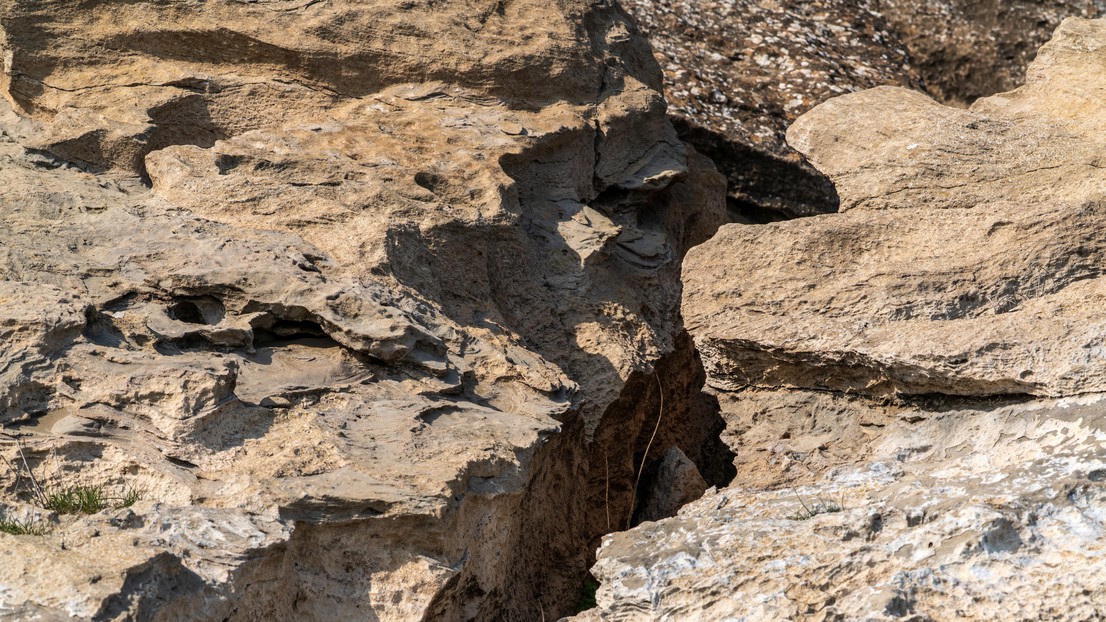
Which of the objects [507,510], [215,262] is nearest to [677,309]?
[507,510]

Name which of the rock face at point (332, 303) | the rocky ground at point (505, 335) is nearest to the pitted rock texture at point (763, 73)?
the rocky ground at point (505, 335)

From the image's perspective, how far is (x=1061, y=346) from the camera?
4.53m

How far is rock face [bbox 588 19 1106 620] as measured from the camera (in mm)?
3848

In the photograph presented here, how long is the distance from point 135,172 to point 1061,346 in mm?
4324

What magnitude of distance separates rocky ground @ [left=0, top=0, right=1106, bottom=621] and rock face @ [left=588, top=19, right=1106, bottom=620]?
0.6 inches

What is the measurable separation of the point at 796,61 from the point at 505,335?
19.8ft

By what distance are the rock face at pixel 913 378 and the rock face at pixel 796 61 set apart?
10.4 feet

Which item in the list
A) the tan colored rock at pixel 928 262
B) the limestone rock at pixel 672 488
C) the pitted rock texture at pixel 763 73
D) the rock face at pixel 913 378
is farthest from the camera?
the pitted rock texture at pixel 763 73

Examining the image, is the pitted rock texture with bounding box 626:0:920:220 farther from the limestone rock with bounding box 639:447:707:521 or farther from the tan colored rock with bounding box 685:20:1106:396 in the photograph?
the limestone rock with bounding box 639:447:707:521

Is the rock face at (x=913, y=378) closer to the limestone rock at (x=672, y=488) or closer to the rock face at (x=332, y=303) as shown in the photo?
the limestone rock at (x=672, y=488)

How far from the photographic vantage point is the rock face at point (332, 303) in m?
4.23

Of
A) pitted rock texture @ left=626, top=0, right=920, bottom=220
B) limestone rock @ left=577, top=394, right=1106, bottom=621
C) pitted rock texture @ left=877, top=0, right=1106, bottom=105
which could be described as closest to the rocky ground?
limestone rock @ left=577, top=394, right=1106, bottom=621

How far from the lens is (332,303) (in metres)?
4.99

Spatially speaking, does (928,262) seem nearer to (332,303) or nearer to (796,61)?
(332,303)
